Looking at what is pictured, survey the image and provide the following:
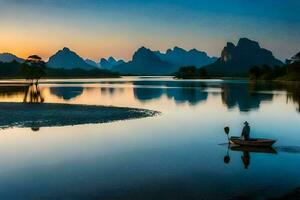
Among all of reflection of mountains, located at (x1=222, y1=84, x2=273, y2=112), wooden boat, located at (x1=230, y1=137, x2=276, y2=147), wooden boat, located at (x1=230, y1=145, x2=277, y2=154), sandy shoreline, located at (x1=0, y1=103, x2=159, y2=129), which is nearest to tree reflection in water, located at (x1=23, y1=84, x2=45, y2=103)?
sandy shoreline, located at (x1=0, y1=103, x2=159, y2=129)

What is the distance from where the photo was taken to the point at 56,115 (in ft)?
178

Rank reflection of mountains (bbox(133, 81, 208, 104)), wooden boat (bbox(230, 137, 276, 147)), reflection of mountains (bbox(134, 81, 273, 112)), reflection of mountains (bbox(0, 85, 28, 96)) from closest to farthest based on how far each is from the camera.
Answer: wooden boat (bbox(230, 137, 276, 147))
reflection of mountains (bbox(134, 81, 273, 112))
reflection of mountains (bbox(133, 81, 208, 104))
reflection of mountains (bbox(0, 85, 28, 96))

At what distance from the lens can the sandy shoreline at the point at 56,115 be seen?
47469mm

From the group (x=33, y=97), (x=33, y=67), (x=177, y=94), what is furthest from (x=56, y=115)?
(x=33, y=67)

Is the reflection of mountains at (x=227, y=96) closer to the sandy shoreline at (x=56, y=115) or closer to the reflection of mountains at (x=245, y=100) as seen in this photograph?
the reflection of mountains at (x=245, y=100)

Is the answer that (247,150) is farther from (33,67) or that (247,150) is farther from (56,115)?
(33,67)

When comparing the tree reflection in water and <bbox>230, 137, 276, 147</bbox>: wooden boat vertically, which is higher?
the tree reflection in water

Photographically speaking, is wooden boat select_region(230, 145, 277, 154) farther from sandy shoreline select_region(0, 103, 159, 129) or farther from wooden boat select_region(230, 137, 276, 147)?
sandy shoreline select_region(0, 103, 159, 129)

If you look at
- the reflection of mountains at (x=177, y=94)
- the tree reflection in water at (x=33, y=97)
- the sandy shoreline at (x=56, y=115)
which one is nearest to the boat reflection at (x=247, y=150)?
the sandy shoreline at (x=56, y=115)

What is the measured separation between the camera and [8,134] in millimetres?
39406

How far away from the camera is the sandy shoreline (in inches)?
1869

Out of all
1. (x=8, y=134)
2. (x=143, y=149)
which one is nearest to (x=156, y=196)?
(x=143, y=149)

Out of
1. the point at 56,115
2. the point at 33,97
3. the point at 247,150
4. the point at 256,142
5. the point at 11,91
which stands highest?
the point at 11,91

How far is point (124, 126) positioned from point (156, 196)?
26.0 m
